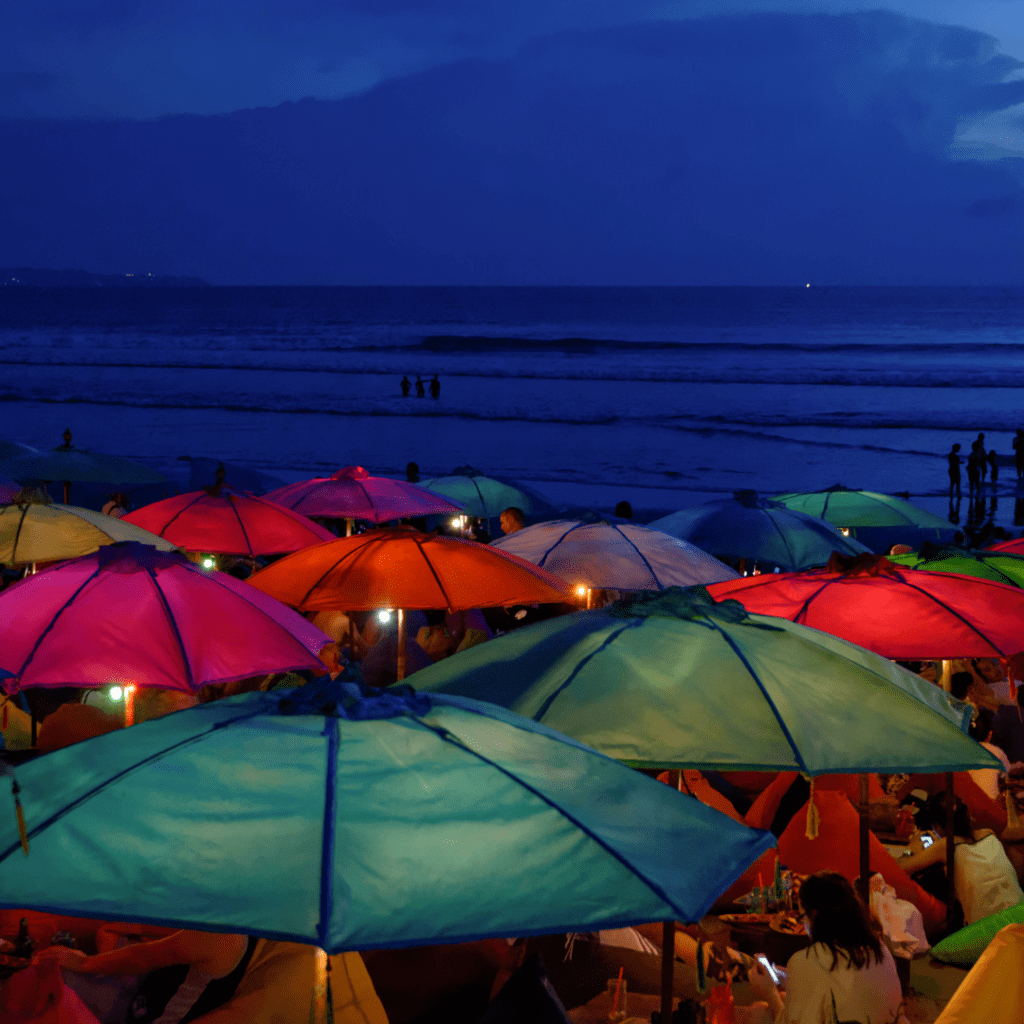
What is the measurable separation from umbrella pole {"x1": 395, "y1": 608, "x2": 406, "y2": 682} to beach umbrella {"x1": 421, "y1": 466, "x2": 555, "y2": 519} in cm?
577

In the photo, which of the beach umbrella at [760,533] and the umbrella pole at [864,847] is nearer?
the umbrella pole at [864,847]

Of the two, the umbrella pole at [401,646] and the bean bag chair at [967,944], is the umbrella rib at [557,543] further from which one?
the bean bag chair at [967,944]

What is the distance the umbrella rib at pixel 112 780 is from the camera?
116 inches

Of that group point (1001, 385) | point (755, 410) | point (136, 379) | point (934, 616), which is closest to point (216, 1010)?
point (934, 616)

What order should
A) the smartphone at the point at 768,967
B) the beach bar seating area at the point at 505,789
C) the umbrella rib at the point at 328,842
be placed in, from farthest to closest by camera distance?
the smartphone at the point at 768,967 < the beach bar seating area at the point at 505,789 < the umbrella rib at the point at 328,842

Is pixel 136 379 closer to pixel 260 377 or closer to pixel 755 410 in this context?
pixel 260 377

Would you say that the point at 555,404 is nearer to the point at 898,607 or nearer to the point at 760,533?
the point at 760,533

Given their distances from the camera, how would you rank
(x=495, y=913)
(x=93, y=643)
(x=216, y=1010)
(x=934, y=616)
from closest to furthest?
(x=495, y=913) < (x=216, y=1010) < (x=93, y=643) < (x=934, y=616)

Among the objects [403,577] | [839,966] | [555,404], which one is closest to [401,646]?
[403,577]

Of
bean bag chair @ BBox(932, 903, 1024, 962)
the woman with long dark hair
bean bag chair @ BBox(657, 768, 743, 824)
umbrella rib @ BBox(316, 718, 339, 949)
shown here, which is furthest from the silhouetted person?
umbrella rib @ BBox(316, 718, 339, 949)

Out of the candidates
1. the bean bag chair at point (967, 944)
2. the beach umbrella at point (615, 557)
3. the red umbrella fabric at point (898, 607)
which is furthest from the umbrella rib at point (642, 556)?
the bean bag chair at point (967, 944)

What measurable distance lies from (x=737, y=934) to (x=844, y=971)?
48.6 inches

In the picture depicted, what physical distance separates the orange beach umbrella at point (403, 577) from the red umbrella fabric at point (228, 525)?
82.6 inches

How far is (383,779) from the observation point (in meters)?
3.05
